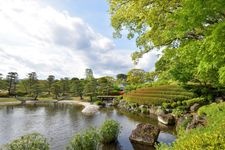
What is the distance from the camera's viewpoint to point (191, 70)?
16.8 meters

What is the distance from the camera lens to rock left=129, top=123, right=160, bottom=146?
22000 mm

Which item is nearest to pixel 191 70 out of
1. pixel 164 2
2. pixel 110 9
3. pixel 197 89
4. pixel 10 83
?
pixel 164 2

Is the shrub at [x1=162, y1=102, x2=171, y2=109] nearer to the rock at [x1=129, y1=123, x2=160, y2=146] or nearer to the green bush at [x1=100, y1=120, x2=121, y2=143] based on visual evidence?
the rock at [x1=129, y1=123, x2=160, y2=146]

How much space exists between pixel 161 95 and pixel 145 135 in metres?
28.0

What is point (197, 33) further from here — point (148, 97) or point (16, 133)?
point (148, 97)

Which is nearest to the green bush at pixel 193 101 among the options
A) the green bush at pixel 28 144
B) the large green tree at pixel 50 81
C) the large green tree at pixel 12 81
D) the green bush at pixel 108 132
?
the green bush at pixel 108 132

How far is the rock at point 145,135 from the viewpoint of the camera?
22.0 metres

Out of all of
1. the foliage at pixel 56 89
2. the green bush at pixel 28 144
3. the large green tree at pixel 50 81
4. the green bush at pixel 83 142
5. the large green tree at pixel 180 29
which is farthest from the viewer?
the large green tree at pixel 50 81

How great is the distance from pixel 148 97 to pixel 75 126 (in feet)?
74.5

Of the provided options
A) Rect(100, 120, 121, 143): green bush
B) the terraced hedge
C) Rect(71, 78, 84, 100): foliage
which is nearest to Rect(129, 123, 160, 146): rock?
Rect(100, 120, 121, 143): green bush

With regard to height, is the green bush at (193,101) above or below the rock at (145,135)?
above

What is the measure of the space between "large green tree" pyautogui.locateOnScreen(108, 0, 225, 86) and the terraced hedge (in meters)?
27.4

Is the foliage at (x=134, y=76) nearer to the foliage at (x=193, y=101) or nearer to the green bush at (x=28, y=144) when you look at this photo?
the foliage at (x=193, y=101)

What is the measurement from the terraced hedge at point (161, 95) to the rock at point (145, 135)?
970 inches
